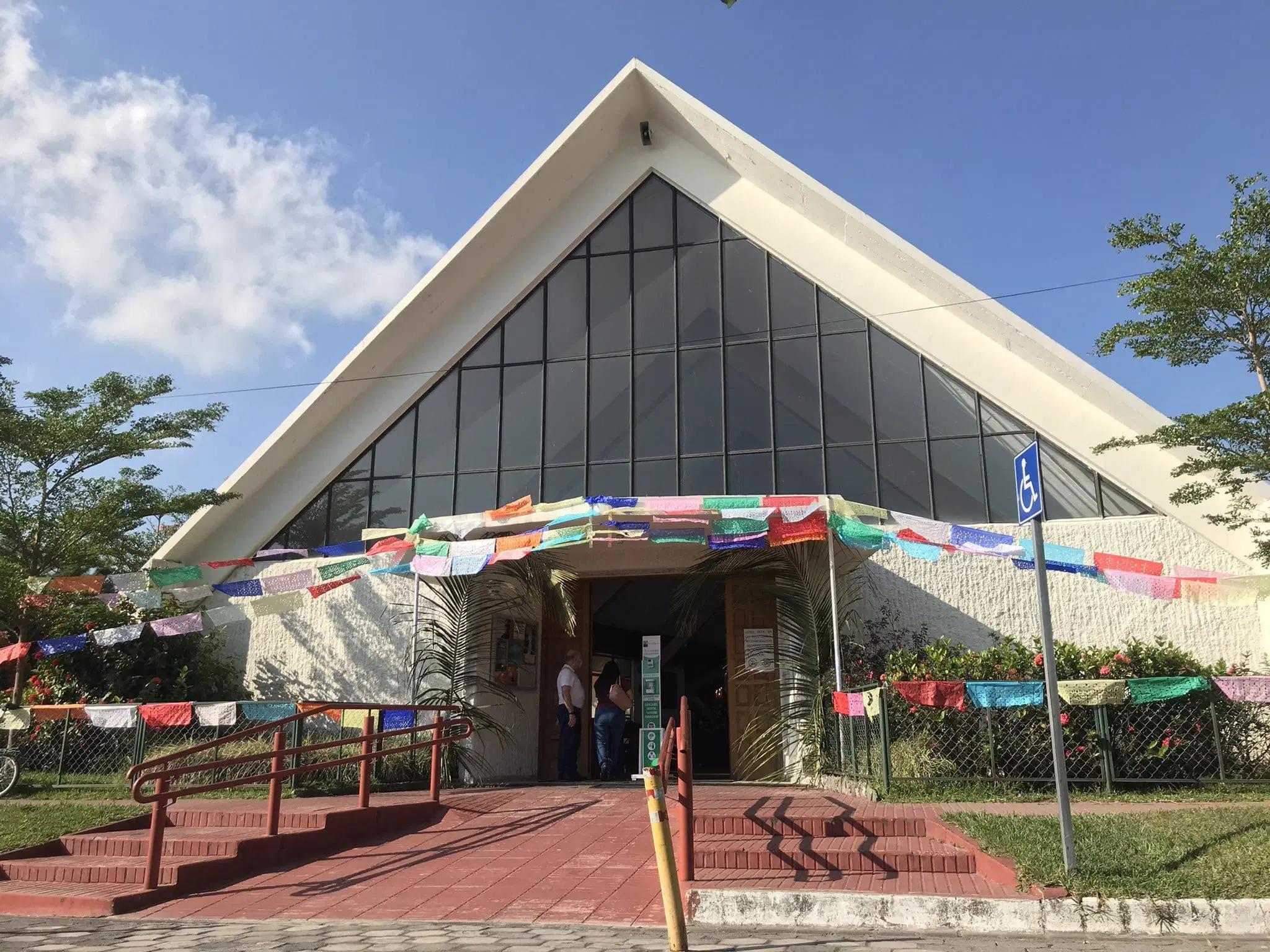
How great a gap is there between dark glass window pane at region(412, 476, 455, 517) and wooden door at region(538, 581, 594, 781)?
234 centimetres

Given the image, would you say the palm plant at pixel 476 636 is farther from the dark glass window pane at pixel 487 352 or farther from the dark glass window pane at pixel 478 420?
the dark glass window pane at pixel 487 352

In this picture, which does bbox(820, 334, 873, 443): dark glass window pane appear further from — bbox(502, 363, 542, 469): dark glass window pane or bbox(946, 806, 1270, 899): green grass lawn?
bbox(946, 806, 1270, 899): green grass lawn

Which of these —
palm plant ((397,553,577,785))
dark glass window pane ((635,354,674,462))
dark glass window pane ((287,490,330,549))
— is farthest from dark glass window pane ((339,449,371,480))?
dark glass window pane ((635,354,674,462))

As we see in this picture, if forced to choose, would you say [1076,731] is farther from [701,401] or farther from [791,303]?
[791,303]

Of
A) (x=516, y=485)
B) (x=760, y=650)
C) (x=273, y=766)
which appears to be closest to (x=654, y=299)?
(x=516, y=485)

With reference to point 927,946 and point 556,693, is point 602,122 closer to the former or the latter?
point 556,693

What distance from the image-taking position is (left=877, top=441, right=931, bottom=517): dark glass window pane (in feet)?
40.9

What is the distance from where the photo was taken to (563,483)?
44.8 ft

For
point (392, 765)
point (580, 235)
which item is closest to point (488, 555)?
point (392, 765)

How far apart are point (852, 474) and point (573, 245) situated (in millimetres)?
5528

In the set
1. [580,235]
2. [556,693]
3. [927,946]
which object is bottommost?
[927,946]

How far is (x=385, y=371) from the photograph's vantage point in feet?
47.8

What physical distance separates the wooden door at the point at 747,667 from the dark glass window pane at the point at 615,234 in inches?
218

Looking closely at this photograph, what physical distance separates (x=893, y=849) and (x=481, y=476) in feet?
29.2
